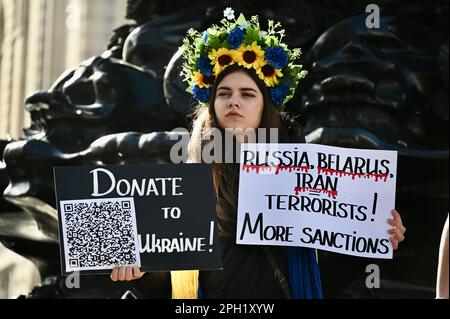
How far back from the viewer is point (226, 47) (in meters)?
5.45

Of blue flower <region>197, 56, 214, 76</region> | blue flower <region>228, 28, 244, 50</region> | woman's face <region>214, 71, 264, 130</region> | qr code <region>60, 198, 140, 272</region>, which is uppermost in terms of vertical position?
blue flower <region>228, 28, 244, 50</region>

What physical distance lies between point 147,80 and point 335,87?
150cm

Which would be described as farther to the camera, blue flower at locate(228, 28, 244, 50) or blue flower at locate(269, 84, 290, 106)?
blue flower at locate(228, 28, 244, 50)

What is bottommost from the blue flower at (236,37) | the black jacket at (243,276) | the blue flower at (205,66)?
the black jacket at (243,276)

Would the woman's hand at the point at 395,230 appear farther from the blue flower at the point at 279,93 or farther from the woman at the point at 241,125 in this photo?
the blue flower at the point at 279,93

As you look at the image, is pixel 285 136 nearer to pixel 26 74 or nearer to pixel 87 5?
pixel 87 5

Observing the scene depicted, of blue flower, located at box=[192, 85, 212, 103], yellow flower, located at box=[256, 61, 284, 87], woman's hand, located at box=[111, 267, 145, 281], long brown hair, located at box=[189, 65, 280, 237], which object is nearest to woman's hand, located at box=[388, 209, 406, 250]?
long brown hair, located at box=[189, 65, 280, 237]

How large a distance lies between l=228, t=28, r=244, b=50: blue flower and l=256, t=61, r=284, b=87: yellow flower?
0.13 meters

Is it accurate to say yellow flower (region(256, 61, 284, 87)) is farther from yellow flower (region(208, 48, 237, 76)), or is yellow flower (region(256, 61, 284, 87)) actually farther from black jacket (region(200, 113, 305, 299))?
→ black jacket (region(200, 113, 305, 299))

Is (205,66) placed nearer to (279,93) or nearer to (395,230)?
(279,93)

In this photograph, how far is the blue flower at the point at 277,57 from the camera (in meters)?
5.43

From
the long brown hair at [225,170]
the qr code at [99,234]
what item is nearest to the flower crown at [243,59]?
the long brown hair at [225,170]

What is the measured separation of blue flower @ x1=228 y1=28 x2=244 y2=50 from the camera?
543 cm

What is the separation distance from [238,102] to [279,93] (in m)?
0.26
